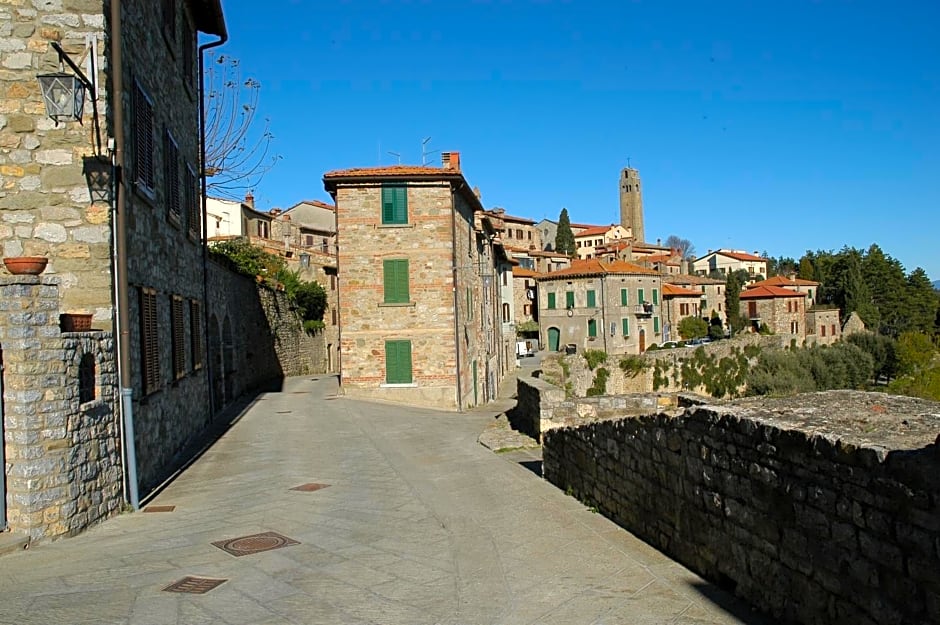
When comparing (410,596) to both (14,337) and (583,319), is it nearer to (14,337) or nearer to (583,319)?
(14,337)

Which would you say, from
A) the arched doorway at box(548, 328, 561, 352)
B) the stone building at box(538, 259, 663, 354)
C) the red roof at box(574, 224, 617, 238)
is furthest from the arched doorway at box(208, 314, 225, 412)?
the red roof at box(574, 224, 617, 238)

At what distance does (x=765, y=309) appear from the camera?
7731 cm

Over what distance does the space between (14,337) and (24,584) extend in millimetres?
2520

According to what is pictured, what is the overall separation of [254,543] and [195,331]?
9.24 m

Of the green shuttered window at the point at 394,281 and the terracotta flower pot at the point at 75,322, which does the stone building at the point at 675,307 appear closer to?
the green shuttered window at the point at 394,281

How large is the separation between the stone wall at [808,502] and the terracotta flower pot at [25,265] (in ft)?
21.7

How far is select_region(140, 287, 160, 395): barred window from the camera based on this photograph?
11.0m

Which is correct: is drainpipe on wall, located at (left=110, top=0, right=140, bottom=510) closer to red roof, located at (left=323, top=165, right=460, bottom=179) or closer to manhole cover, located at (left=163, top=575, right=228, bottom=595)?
manhole cover, located at (left=163, top=575, right=228, bottom=595)

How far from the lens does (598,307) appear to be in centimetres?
5994

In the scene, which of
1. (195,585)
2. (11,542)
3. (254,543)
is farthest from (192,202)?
(195,585)

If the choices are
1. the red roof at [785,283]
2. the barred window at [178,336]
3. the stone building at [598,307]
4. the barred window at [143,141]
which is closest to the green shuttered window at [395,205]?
the barred window at [178,336]

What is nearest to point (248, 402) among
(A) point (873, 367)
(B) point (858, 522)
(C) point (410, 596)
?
(C) point (410, 596)

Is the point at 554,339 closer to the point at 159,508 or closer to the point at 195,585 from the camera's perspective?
the point at 159,508

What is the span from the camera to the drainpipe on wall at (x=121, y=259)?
955cm
